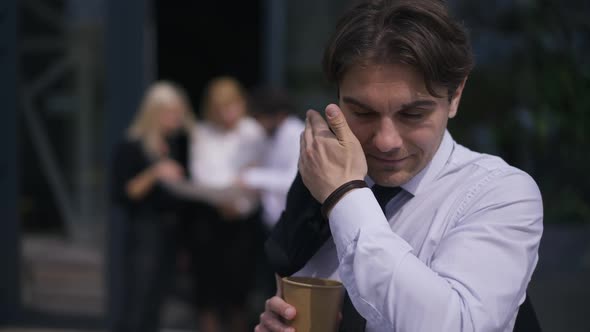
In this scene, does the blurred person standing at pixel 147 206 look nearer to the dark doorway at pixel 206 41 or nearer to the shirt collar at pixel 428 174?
the dark doorway at pixel 206 41

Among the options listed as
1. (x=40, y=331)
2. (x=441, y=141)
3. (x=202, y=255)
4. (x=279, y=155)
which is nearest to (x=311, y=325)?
(x=441, y=141)

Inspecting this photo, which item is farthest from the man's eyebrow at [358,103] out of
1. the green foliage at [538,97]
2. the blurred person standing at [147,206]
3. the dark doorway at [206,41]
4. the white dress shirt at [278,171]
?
the dark doorway at [206,41]

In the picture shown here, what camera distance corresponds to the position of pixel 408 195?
1.53m

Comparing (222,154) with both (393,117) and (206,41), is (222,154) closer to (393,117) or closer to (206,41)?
(206,41)

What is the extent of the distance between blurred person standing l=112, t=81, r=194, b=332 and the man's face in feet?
11.9

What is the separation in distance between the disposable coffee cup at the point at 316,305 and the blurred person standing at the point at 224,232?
3.76 m

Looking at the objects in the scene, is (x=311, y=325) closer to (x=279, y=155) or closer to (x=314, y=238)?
(x=314, y=238)

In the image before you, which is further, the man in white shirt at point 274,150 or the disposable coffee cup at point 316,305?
the man in white shirt at point 274,150

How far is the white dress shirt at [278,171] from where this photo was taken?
198 inches

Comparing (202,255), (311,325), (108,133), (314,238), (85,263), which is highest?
(314,238)

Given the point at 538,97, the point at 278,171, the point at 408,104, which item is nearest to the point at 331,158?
the point at 408,104

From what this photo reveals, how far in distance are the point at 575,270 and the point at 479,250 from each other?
8.49 ft

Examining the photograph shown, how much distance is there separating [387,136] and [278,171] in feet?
12.2

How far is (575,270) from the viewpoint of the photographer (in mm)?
3643
